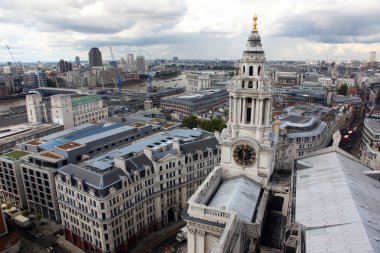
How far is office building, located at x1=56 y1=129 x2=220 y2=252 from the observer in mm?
67875

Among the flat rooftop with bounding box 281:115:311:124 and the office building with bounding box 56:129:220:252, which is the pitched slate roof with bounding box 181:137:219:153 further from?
the flat rooftop with bounding box 281:115:311:124

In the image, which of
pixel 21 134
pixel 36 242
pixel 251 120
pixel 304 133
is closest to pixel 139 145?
pixel 36 242

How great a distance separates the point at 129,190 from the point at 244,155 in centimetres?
3066

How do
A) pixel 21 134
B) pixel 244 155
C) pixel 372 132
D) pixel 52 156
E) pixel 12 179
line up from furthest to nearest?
1. pixel 21 134
2. pixel 372 132
3. pixel 12 179
4. pixel 52 156
5. pixel 244 155

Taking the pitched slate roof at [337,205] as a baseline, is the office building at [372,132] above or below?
below

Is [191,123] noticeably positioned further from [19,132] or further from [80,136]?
[19,132]

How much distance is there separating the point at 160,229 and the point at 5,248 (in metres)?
37.9

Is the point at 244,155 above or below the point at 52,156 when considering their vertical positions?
above

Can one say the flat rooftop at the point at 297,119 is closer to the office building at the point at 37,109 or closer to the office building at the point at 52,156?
the office building at the point at 52,156

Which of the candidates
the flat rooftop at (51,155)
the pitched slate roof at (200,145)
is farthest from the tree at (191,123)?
the flat rooftop at (51,155)

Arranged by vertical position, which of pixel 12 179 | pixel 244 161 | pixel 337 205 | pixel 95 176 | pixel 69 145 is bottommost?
pixel 12 179

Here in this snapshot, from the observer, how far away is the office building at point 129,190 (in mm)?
67875

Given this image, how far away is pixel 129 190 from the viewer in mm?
71938

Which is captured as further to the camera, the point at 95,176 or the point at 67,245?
the point at 67,245
